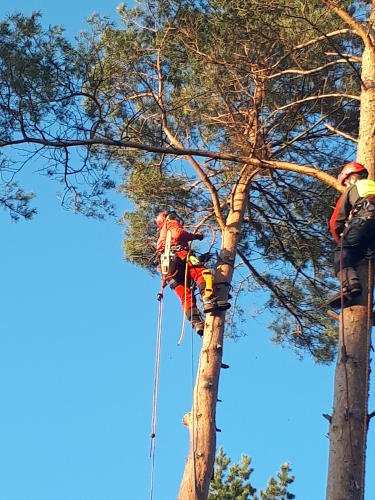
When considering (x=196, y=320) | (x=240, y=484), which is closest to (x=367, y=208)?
(x=196, y=320)

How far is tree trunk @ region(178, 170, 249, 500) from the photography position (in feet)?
25.0

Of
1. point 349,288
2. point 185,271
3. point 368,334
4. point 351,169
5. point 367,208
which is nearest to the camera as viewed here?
point 368,334

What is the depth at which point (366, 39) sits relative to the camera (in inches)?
300

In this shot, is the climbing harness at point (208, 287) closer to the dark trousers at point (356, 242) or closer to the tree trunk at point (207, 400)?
the tree trunk at point (207, 400)

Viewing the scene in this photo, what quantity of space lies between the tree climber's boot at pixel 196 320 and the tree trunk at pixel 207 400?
0.24 metres

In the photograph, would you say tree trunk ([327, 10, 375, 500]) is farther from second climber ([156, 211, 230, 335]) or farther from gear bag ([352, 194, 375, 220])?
second climber ([156, 211, 230, 335])

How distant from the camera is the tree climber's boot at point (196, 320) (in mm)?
8695

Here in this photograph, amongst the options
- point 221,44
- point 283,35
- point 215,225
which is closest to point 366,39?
point 283,35

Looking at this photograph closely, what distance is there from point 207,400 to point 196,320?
3.22ft

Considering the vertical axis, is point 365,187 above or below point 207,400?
above

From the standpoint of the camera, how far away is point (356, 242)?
647cm

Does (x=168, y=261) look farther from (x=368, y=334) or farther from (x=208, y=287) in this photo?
(x=368, y=334)

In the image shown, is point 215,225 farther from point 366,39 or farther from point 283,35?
point 366,39

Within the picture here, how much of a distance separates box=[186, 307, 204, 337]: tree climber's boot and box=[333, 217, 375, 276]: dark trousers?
2.38 m
